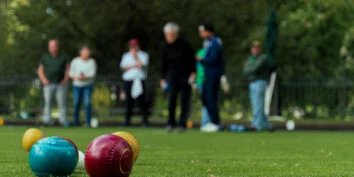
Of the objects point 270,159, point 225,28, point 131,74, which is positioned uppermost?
point 225,28

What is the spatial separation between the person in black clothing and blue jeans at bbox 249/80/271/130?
7.04ft

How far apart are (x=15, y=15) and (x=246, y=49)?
7.64 m

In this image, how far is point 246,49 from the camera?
24.0 metres

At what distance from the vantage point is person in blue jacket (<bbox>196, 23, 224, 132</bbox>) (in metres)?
14.6

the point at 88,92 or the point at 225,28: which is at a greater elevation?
the point at 225,28

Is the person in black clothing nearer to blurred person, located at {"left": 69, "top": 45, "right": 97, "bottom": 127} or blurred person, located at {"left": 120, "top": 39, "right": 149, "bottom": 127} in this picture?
blurred person, located at {"left": 120, "top": 39, "right": 149, "bottom": 127}

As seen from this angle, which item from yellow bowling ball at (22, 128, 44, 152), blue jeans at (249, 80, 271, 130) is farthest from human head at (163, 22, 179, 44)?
yellow bowling ball at (22, 128, 44, 152)

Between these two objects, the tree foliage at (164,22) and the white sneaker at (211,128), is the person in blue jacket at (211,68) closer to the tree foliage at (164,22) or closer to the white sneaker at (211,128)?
the white sneaker at (211,128)

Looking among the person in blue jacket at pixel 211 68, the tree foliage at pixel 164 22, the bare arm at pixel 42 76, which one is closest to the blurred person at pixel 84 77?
the bare arm at pixel 42 76

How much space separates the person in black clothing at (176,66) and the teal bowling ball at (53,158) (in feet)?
26.0

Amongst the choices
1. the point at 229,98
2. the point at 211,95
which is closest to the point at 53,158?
the point at 211,95

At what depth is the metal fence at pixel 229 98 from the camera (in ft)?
69.5

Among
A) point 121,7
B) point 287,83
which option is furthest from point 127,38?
point 287,83

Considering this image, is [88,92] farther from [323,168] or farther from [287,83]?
[323,168]
